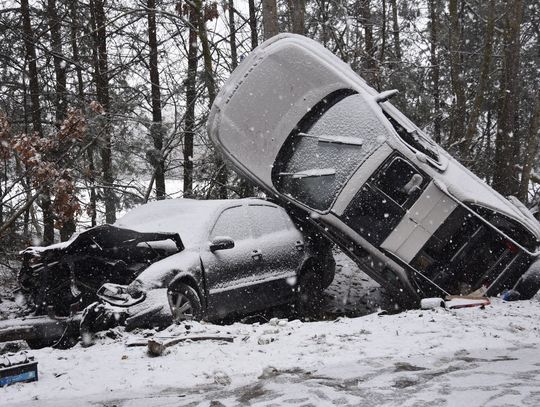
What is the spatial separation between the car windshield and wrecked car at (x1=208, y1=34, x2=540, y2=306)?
14mm

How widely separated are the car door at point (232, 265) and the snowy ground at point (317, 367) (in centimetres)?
89

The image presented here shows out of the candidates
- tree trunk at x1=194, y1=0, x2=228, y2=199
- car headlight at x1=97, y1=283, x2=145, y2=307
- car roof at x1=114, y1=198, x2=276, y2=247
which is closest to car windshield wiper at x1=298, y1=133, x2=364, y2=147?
car roof at x1=114, y1=198, x2=276, y2=247

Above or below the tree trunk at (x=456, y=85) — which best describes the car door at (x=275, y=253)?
below

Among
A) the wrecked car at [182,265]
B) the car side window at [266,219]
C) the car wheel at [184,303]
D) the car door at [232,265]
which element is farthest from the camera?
the car side window at [266,219]

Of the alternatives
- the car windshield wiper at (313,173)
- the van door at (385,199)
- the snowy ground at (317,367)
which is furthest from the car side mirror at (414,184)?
the snowy ground at (317,367)

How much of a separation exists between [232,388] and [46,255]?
2.78m

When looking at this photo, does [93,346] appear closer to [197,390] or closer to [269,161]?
[197,390]

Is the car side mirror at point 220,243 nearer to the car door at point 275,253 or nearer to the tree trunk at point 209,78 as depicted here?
the car door at point 275,253

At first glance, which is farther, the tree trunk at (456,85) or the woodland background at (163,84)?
the tree trunk at (456,85)

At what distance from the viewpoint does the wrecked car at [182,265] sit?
18.8 ft

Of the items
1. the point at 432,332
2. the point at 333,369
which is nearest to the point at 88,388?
the point at 333,369

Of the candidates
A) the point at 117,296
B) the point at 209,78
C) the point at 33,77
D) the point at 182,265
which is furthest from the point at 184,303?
the point at 33,77

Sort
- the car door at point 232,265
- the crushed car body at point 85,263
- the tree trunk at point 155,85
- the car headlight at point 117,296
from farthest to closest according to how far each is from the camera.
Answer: the tree trunk at point 155,85 → the car door at point 232,265 → the crushed car body at point 85,263 → the car headlight at point 117,296

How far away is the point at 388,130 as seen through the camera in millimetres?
7141
